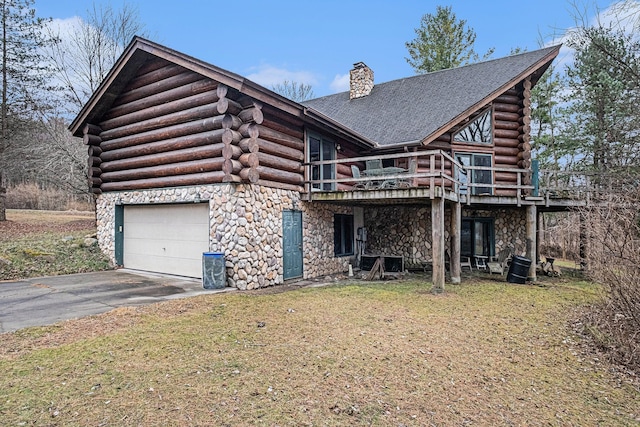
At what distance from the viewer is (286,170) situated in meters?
10.8

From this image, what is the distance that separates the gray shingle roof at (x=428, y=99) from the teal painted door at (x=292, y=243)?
5.00 metres

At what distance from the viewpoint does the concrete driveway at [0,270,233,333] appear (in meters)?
6.47

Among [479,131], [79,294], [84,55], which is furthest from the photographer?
[84,55]

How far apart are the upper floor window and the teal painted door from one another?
756cm

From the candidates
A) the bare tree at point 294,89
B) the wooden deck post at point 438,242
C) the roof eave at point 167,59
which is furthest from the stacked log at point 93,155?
the bare tree at point 294,89

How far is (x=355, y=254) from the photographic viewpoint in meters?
14.3

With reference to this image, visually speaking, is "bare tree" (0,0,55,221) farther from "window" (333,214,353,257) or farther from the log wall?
"window" (333,214,353,257)

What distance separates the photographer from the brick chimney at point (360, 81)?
18734mm

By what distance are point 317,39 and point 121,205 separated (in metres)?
21.5

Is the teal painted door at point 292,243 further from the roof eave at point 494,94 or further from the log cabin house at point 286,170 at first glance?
the roof eave at point 494,94

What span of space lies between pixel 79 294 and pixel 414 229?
446 inches

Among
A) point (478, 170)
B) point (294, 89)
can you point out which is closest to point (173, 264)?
point (478, 170)

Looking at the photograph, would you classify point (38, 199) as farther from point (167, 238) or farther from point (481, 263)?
point (481, 263)

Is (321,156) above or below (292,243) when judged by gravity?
above
